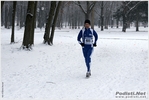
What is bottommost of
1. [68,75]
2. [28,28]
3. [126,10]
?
[68,75]

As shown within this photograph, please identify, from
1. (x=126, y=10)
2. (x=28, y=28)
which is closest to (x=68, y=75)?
(x=28, y=28)

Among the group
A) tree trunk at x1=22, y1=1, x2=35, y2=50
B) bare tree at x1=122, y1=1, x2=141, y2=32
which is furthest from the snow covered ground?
bare tree at x1=122, y1=1, x2=141, y2=32

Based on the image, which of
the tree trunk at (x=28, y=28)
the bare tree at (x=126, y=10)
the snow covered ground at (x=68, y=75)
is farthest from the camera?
the bare tree at (x=126, y=10)

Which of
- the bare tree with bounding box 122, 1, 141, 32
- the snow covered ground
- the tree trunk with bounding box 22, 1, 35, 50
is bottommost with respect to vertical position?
the snow covered ground

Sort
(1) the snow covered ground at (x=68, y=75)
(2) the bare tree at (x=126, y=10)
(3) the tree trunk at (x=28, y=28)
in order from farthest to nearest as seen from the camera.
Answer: (2) the bare tree at (x=126, y=10)
(3) the tree trunk at (x=28, y=28)
(1) the snow covered ground at (x=68, y=75)

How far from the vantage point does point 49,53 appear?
13.9 metres

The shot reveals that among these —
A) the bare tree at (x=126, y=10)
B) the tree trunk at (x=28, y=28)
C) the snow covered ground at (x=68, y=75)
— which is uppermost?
the bare tree at (x=126, y=10)

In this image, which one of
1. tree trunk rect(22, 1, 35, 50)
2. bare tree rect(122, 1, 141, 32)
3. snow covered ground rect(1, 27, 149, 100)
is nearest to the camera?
snow covered ground rect(1, 27, 149, 100)

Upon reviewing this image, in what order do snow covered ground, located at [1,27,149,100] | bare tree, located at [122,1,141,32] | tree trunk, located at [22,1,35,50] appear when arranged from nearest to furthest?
1. snow covered ground, located at [1,27,149,100]
2. tree trunk, located at [22,1,35,50]
3. bare tree, located at [122,1,141,32]

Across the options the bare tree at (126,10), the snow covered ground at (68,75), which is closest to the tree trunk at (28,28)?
the snow covered ground at (68,75)

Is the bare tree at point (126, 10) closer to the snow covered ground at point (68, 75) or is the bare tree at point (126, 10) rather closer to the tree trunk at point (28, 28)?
the snow covered ground at point (68, 75)

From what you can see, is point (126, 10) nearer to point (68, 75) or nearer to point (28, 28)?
point (28, 28)

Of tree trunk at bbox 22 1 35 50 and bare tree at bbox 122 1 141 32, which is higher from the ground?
bare tree at bbox 122 1 141 32

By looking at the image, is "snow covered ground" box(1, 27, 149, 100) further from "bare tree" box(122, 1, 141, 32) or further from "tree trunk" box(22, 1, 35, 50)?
"bare tree" box(122, 1, 141, 32)
